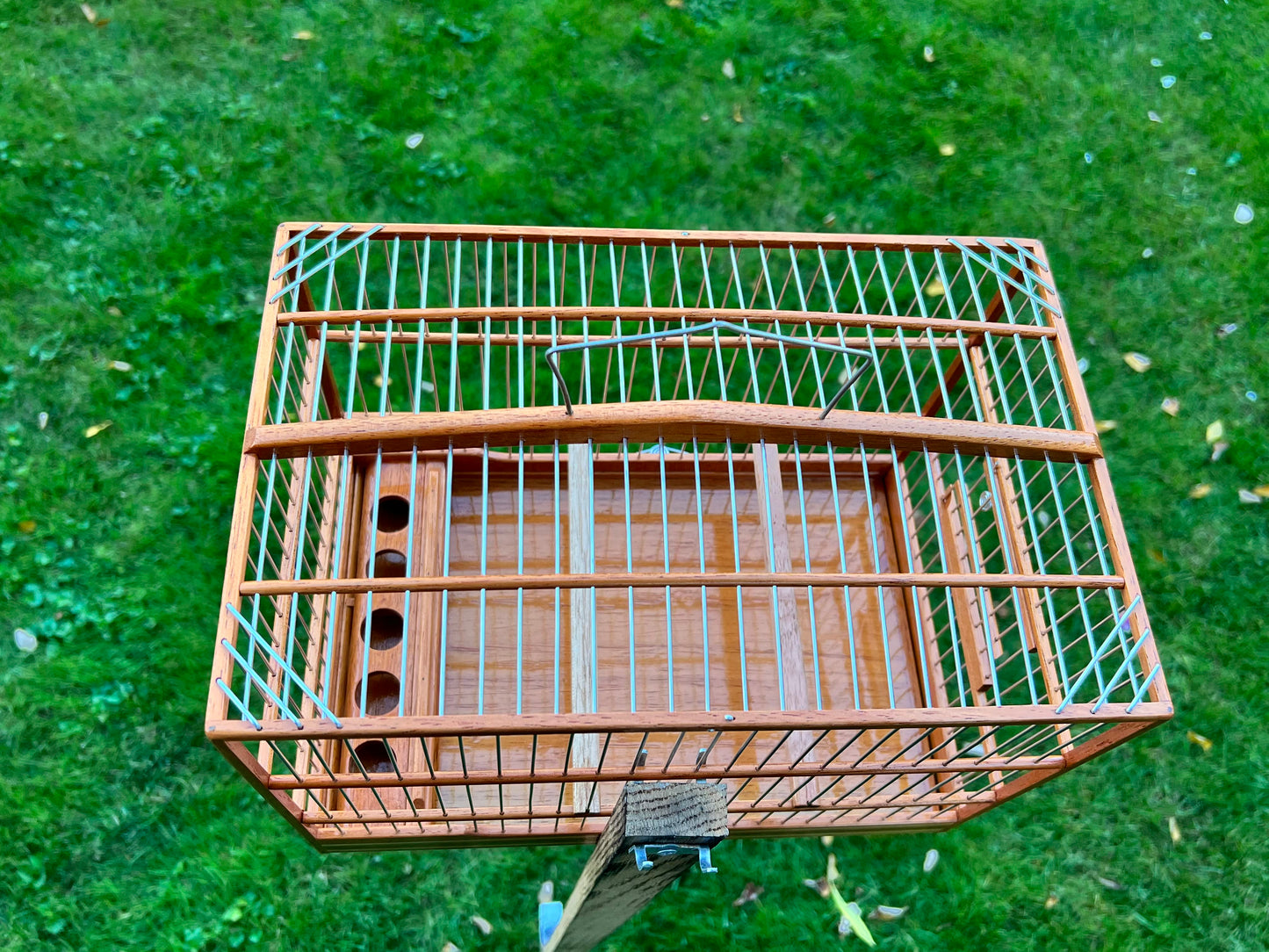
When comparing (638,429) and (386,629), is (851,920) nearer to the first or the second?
(386,629)

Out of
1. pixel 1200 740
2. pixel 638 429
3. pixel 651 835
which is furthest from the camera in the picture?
pixel 1200 740

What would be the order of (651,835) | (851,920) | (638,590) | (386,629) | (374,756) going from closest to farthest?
(651,835) < (374,756) < (386,629) < (638,590) < (851,920)

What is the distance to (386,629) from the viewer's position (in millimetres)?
2873

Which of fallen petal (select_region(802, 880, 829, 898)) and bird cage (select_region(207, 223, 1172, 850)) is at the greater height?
A: bird cage (select_region(207, 223, 1172, 850))

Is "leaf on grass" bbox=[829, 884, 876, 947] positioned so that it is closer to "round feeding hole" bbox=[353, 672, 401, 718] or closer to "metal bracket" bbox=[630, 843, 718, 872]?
"round feeding hole" bbox=[353, 672, 401, 718]

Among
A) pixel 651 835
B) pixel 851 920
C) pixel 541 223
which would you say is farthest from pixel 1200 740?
pixel 541 223

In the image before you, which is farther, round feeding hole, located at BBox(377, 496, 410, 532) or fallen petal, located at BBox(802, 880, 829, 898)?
fallen petal, located at BBox(802, 880, 829, 898)

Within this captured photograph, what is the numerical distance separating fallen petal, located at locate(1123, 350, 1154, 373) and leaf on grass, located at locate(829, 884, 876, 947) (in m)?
3.06

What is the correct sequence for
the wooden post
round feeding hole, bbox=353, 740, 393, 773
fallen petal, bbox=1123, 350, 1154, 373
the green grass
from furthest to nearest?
1. fallen petal, bbox=1123, 350, 1154, 373
2. the green grass
3. round feeding hole, bbox=353, 740, 393, 773
4. the wooden post

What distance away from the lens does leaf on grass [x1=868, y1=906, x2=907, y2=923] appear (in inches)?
140

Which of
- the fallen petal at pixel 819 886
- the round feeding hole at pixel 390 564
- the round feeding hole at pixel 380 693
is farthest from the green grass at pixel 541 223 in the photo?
the round feeding hole at pixel 390 564

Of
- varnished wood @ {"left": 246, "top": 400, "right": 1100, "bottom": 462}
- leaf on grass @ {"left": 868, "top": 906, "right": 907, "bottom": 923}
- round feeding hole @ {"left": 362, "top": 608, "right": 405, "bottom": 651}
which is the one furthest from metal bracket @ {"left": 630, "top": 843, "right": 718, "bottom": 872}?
leaf on grass @ {"left": 868, "top": 906, "right": 907, "bottom": 923}

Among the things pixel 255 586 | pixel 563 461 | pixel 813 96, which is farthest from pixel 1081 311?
pixel 255 586

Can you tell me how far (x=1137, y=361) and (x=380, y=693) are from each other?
13.4ft
